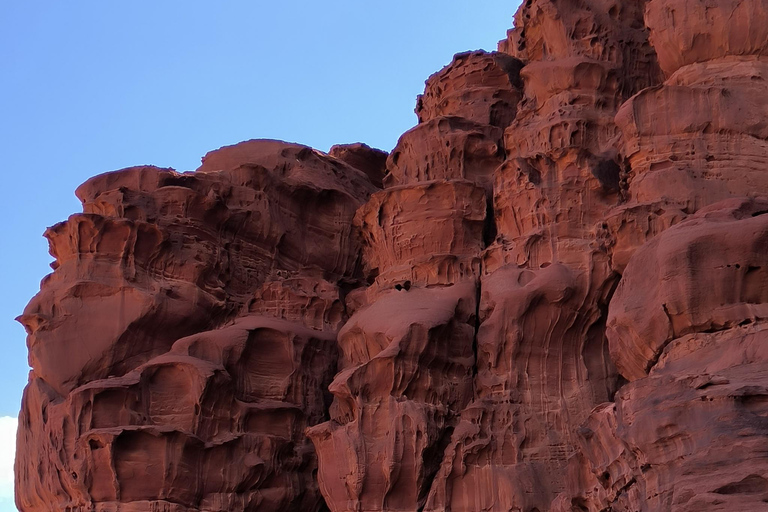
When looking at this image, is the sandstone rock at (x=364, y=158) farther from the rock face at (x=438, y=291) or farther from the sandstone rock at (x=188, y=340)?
the sandstone rock at (x=188, y=340)

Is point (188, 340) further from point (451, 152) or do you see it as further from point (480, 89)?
point (480, 89)

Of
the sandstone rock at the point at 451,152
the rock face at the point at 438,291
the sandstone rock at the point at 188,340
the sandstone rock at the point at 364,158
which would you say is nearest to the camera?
the rock face at the point at 438,291

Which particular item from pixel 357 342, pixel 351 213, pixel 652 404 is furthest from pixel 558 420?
pixel 351 213

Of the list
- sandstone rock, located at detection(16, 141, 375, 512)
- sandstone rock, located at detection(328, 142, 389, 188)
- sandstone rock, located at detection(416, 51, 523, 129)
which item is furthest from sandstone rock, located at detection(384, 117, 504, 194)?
sandstone rock, located at detection(328, 142, 389, 188)

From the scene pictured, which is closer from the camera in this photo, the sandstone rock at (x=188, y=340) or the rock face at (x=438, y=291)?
the rock face at (x=438, y=291)

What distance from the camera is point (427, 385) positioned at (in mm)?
24062

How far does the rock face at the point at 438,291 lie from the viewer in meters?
21.2

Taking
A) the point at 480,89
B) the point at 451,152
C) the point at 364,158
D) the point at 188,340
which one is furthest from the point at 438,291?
the point at 364,158

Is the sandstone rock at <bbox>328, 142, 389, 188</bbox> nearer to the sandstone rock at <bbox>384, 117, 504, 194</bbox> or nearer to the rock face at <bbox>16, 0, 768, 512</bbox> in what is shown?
the rock face at <bbox>16, 0, 768, 512</bbox>

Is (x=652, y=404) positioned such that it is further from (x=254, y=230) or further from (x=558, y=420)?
(x=254, y=230)

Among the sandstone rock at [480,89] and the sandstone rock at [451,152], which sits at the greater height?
the sandstone rock at [480,89]

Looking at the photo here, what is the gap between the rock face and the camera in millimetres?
21188

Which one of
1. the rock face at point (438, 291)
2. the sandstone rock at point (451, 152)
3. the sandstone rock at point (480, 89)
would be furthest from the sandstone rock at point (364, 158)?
the sandstone rock at point (451, 152)

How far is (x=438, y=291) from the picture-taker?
2538 cm
